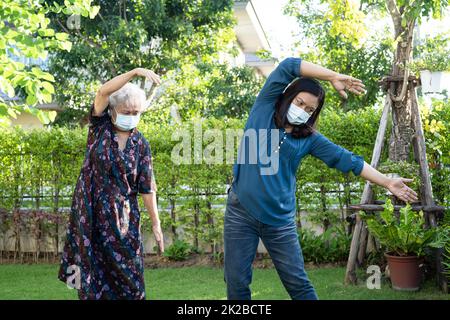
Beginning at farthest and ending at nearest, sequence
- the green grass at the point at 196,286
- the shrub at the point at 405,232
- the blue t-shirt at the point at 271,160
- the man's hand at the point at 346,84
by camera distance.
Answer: the green grass at the point at 196,286 → the shrub at the point at 405,232 → the blue t-shirt at the point at 271,160 → the man's hand at the point at 346,84

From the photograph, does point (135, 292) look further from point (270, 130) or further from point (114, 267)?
point (270, 130)

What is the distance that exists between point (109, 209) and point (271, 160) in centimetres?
110

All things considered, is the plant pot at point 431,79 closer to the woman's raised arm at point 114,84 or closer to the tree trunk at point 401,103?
the tree trunk at point 401,103

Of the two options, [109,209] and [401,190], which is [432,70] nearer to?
[401,190]

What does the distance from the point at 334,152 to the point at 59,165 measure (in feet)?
19.8

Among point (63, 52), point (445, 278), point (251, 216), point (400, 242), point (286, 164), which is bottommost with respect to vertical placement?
point (445, 278)

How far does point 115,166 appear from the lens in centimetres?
370

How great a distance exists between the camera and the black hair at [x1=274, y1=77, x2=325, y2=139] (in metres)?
3.42

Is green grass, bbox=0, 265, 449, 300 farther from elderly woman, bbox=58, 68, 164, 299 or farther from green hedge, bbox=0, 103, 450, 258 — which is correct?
elderly woman, bbox=58, 68, 164, 299

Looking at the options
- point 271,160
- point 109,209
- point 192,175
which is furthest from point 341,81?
point 192,175

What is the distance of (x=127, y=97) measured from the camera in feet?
12.3

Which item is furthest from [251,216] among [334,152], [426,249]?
[426,249]

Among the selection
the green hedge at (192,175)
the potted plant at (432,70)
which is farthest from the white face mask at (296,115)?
the green hedge at (192,175)

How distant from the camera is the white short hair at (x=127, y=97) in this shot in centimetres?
374
